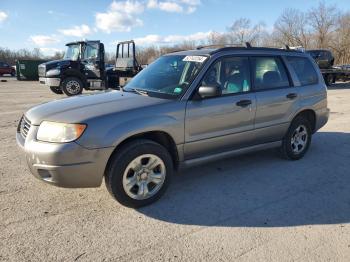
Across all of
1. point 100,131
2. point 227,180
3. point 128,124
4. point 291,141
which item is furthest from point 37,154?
point 291,141

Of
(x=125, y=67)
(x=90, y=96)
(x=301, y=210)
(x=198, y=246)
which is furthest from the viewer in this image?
(x=125, y=67)

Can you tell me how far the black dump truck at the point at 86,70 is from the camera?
48.9 ft

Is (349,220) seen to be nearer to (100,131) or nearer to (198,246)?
(198,246)

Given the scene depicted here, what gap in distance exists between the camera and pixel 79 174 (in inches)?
134

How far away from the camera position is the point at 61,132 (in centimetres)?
337

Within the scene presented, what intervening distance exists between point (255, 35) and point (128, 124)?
66232mm

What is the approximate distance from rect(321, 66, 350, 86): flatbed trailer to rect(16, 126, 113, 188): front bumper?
20.5 m

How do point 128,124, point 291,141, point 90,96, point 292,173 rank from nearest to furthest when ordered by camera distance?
1. point 128,124
2. point 90,96
3. point 292,173
4. point 291,141

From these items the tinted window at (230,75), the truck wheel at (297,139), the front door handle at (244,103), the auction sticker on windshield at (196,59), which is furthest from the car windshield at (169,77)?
the truck wheel at (297,139)

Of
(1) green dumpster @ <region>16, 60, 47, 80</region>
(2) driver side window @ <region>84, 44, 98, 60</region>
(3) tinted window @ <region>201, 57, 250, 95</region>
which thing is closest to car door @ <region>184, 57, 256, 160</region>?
(3) tinted window @ <region>201, 57, 250, 95</region>

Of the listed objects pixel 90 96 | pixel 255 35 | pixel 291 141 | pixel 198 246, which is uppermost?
pixel 255 35

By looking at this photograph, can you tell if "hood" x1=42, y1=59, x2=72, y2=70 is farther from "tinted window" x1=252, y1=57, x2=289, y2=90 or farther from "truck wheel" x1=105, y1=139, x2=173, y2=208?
"truck wheel" x1=105, y1=139, x2=173, y2=208

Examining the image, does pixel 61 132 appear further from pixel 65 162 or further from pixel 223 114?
pixel 223 114


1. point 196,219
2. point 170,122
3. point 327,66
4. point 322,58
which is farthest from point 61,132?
point 327,66
